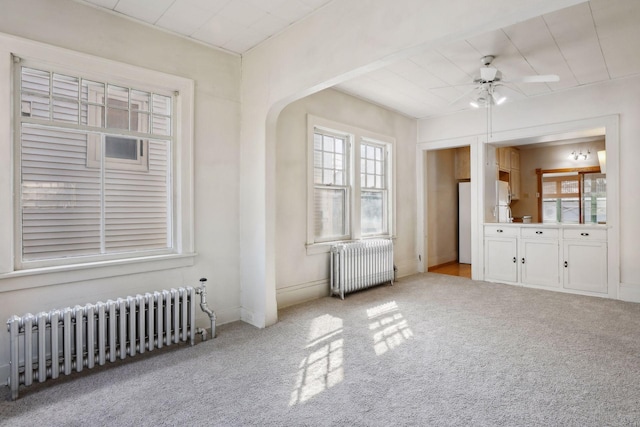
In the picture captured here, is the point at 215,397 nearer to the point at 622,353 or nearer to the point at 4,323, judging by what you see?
the point at 4,323

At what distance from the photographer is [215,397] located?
7.41ft

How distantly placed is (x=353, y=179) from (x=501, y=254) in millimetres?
2772

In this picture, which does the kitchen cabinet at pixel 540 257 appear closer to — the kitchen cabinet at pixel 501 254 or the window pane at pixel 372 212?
the kitchen cabinet at pixel 501 254

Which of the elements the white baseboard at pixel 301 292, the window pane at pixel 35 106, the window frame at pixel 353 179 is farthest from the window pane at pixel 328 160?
the window pane at pixel 35 106

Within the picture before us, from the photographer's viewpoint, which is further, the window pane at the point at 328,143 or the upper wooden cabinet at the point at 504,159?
the upper wooden cabinet at the point at 504,159

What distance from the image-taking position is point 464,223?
301 inches

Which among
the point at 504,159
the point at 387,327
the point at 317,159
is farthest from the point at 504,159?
the point at 387,327

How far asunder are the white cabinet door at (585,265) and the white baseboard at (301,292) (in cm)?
351

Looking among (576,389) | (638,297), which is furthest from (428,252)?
(576,389)

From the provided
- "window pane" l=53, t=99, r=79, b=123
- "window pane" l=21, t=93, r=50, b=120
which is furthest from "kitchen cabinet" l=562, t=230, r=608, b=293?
"window pane" l=21, t=93, r=50, b=120

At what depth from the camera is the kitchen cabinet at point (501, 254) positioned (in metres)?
5.46

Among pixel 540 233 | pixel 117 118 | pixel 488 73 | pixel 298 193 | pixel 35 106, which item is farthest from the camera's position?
pixel 540 233

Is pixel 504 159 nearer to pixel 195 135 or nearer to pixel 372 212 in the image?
pixel 372 212

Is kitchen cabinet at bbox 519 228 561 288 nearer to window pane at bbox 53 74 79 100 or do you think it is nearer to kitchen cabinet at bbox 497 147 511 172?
kitchen cabinet at bbox 497 147 511 172
